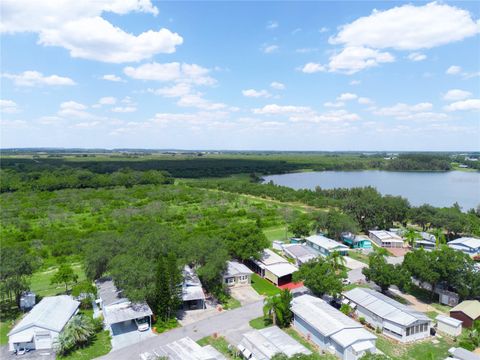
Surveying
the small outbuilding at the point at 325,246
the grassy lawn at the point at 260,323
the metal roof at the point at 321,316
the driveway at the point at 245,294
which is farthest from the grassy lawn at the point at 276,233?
the grassy lawn at the point at 260,323

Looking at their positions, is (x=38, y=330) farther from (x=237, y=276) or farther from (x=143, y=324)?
(x=237, y=276)

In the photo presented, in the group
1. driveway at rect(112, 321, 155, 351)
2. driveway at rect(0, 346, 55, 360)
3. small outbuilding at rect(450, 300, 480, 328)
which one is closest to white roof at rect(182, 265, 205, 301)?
driveway at rect(112, 321, 155, 351)

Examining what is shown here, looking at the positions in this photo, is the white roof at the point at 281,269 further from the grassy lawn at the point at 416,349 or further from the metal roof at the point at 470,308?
the metal roof at the point at 470,308

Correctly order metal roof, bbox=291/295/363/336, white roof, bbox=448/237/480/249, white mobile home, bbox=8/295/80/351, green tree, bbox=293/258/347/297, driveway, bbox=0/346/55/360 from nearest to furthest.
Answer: driveway, bbox=0/346/55/360 < white mobile home, bbox=8/295/80/351 < metal roof, bbox=291/295/363/336 < green tree, bbox=293/258/347/297 < white roof, bbox=448/237/480/249

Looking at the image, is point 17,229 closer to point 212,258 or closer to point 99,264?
point 99,264

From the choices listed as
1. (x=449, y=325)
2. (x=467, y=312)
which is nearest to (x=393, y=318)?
(x=449, y=325)

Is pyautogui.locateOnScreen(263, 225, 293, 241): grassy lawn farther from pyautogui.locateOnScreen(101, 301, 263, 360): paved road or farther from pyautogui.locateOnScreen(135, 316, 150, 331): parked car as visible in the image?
pyautogui.locateOnScreen(135, 316, 150, 331): parked car
